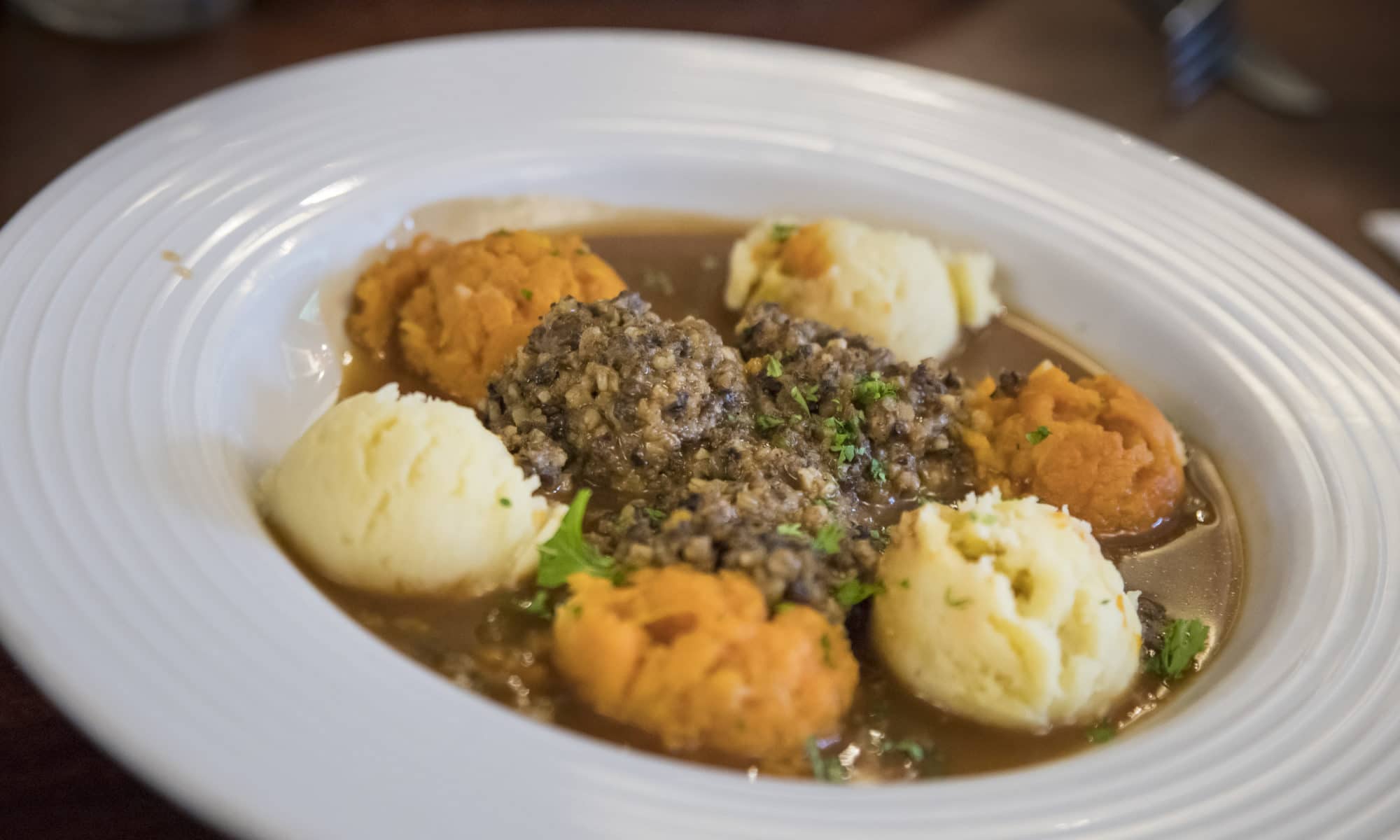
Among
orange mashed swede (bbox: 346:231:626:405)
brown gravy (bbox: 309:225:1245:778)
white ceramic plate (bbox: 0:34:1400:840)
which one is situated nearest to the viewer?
white ceramic plate (bbox: 0:34:1400:840)

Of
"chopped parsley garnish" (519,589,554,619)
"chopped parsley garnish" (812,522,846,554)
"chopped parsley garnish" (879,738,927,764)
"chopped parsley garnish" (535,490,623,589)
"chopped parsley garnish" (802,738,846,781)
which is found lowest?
"chopped parsley garnish" (879,738,927,764)

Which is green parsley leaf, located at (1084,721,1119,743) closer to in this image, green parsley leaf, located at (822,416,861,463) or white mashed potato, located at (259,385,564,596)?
green parsley leaf, located at (822,416,861,463)

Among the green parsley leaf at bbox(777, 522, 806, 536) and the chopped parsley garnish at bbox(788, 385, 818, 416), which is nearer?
the green parsley leaf at bbox(777, 522, 806, 536)

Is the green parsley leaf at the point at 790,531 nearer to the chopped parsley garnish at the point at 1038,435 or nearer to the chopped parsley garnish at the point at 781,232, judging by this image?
the chopped parsley garnish at the point at 1038,435

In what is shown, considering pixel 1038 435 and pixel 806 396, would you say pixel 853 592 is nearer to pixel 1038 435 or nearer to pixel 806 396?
pixel 806 396

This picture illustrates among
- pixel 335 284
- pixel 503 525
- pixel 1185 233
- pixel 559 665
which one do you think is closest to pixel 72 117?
pixel 335 284

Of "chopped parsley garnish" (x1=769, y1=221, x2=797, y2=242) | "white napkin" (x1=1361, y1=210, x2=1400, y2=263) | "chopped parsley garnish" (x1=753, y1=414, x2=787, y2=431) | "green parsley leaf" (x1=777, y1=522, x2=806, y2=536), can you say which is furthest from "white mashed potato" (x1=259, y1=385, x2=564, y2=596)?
"white napkin" (x1=1361, y1=210, x2=1400, y2=263)

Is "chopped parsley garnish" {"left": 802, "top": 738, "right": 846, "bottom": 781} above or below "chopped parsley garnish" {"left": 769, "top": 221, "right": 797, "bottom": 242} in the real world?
below

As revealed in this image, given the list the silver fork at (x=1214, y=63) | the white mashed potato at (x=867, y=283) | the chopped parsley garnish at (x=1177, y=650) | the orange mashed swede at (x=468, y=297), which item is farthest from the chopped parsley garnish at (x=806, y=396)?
the silver fork at (x=1214, y=63)
